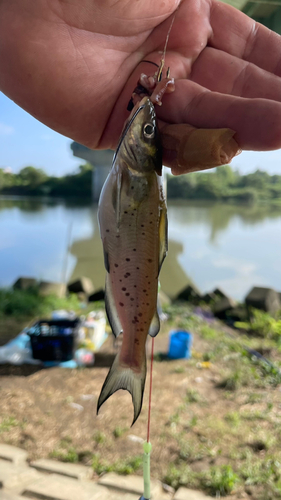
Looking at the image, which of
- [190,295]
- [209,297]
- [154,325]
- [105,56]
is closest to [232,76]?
[105,56]

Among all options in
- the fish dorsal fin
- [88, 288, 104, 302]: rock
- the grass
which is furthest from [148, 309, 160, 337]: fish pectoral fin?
[88, 288, 104, 302]: rock

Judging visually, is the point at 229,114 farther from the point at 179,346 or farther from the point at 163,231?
the point at 179,346

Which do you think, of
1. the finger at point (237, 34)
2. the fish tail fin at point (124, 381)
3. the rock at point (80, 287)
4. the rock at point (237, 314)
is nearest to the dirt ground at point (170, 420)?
the rock at point (237, 314)

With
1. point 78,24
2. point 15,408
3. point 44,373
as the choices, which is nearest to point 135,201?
point 78,24

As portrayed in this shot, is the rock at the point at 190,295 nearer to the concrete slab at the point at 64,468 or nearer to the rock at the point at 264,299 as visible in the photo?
the rock at the point at 264,299

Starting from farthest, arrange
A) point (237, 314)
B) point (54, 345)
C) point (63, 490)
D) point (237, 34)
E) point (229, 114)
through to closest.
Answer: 1. point (237, 314)
2. point (54, 345)
3. point (63, 490)
4. point (237, 34)
5. point (229, 114)
